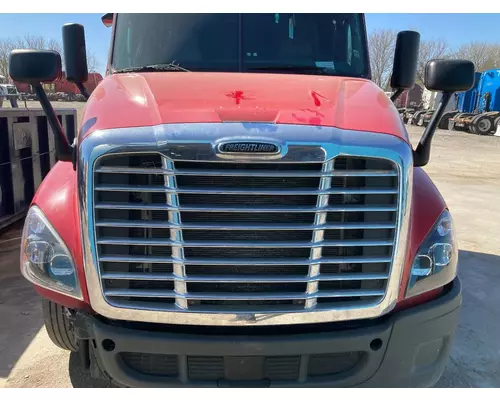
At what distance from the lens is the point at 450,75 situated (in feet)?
8.93

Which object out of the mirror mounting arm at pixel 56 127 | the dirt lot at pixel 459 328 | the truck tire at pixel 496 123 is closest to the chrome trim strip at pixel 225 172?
the mirror mounting arm at pixel 56 127

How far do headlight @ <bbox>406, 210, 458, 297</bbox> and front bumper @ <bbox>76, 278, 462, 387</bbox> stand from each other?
118 millimetres

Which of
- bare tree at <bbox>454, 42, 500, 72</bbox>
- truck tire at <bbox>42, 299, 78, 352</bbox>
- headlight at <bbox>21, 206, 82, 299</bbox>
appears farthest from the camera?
bare tree at <bbox>454, 42, 500, 72</bbox>

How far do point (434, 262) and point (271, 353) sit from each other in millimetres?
984

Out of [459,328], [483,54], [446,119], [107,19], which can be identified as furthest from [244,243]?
[483,54]

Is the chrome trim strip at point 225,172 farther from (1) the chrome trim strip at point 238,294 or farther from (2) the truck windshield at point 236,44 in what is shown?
(2) the truck windshield at point 236,44

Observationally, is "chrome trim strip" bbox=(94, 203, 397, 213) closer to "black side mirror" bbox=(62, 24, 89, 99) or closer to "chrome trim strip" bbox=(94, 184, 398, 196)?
"chrome trim strip" bbox=(94, 184, 398, 196)

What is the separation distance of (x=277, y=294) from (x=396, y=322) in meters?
0.62

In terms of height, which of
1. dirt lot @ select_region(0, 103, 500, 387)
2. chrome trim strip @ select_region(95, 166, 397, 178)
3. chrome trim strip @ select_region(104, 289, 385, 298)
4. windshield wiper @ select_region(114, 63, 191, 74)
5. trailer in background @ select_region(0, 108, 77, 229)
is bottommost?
dirt lot @ select_region(0, 103, 500, 387)

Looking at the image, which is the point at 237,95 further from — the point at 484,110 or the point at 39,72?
the point at 484,110

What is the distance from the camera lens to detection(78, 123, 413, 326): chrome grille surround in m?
2.12

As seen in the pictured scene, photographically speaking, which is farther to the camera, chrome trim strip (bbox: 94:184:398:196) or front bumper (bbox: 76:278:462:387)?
front bumper (bbox: 76:278:462:387)

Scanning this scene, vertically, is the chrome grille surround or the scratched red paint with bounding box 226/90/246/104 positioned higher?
the scratched red paint with bounding box 226/90/246/104

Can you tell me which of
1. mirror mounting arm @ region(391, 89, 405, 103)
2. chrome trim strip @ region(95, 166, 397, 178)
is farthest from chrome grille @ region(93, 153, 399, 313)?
mirror mounting arm @ region(391, 89, 405, 103)
